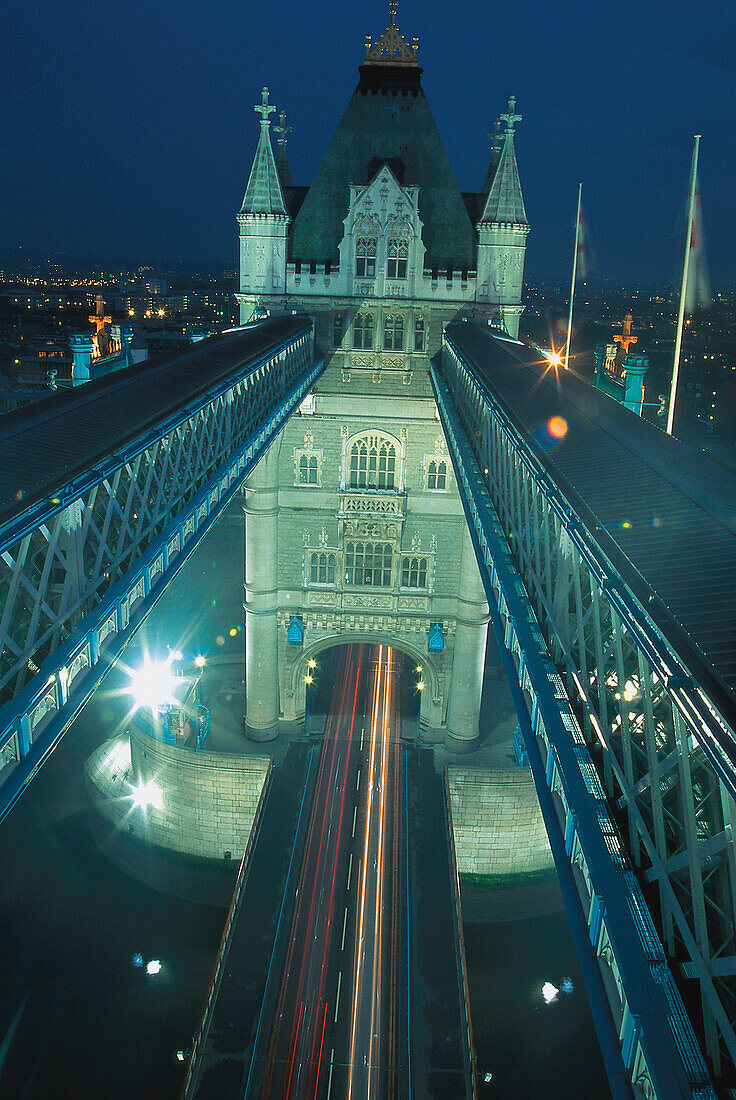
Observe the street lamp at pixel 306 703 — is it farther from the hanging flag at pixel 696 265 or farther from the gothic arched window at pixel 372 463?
the hanging flag at pixel 696 265

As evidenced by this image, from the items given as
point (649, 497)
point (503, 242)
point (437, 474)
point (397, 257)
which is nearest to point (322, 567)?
point (437, 474)

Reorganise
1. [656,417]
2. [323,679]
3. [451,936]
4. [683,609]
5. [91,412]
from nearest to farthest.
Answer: [683,609]
[91,412]
[451,936]
[323,679]
[656,417]

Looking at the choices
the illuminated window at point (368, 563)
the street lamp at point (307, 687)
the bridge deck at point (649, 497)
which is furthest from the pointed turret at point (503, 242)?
the street lamp at point (307, 687)

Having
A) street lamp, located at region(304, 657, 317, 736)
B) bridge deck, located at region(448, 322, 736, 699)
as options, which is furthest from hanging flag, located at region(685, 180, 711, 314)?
street lamp, located at region(304, 657, 317, 736)

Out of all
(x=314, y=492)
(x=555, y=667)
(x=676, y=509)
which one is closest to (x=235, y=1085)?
(x=555, y=667)

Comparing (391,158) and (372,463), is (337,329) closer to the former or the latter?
(372,463)

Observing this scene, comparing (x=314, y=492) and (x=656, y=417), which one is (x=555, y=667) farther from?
(x=656, y=417)
